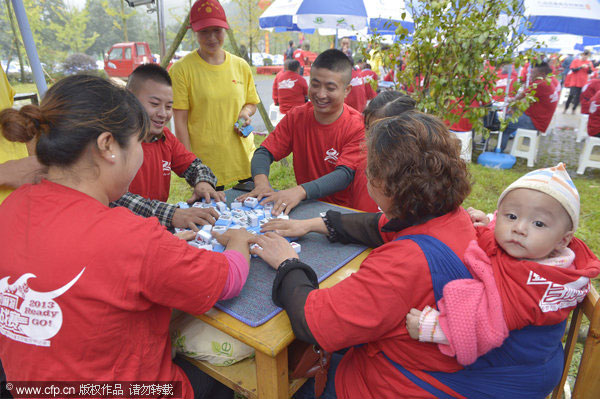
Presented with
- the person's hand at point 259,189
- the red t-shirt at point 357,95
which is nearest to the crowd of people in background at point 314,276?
the person's hand at point 259,189

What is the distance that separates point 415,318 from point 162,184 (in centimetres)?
209

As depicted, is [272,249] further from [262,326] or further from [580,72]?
[580,72]

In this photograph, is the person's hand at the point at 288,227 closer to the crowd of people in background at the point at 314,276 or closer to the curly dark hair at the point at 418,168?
the crowd of people in background at the point at 314,276

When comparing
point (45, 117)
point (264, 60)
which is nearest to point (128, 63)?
point (264, 60)

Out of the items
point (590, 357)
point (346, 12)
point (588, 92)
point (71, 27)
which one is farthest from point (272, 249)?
point (71, 27)

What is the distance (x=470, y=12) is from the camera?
3428 millimetres

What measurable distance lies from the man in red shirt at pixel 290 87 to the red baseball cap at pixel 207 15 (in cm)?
418

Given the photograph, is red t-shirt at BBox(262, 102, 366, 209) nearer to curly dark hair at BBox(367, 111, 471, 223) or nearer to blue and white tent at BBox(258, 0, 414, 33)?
curly dark hair at BBox(367, 111, 471, 223)

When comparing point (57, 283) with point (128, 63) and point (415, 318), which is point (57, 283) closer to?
point (415, 318)

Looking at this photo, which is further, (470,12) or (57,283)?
(470,12)

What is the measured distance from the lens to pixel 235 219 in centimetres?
207

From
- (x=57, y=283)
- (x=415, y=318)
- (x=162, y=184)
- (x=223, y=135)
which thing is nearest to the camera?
(x=57, y=283)

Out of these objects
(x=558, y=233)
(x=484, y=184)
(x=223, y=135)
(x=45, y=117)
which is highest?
(x=45, y=117)

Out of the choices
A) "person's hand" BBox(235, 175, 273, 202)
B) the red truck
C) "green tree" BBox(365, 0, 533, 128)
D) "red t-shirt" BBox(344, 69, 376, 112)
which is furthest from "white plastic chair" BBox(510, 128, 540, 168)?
the red truck
